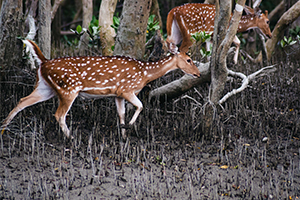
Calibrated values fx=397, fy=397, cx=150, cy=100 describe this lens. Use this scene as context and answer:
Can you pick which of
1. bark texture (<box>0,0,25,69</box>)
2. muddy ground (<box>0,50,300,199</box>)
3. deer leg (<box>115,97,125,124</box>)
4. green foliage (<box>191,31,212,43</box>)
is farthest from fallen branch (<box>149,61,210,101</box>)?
→ bark texture (<box>0,0,25,69</box>)

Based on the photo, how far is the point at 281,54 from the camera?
800 centimetres

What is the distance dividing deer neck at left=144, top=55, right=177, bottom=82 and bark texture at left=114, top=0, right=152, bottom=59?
70 cm

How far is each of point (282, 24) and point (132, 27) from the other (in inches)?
154

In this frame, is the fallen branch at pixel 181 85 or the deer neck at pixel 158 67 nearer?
the deer neck at pixel 158 67

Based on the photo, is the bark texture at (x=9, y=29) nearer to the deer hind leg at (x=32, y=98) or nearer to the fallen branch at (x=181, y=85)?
the deer hind leg at (x=32, y=98)

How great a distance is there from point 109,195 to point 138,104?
1.36 metres

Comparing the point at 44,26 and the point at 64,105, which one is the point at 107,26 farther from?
the point at 64,105

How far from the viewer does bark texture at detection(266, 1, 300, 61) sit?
7.79m

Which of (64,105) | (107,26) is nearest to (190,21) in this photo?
(107,26)

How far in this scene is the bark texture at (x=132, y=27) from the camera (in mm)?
5414

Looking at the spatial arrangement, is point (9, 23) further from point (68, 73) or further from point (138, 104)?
point (138, 104)

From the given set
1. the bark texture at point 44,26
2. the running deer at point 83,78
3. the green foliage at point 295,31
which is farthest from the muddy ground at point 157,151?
the green foliage at point 295,31

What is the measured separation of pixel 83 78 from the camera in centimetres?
452

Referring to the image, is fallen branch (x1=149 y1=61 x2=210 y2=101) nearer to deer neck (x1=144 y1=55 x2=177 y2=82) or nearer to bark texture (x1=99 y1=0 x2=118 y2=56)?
deer neck (x1=144 y1=55 x2=177 y2=82)
